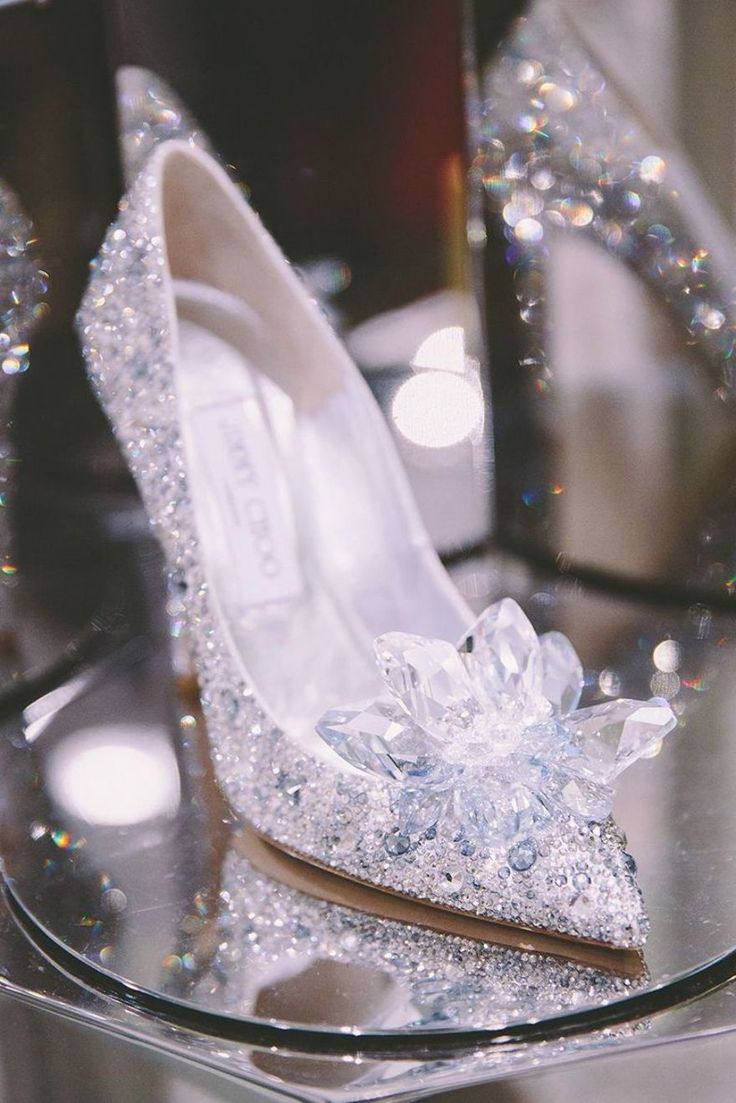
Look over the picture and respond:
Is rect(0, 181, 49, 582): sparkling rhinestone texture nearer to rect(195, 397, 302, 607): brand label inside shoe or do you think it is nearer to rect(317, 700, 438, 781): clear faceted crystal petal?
rect(195, 397, 302, 607): brand label inside shoe

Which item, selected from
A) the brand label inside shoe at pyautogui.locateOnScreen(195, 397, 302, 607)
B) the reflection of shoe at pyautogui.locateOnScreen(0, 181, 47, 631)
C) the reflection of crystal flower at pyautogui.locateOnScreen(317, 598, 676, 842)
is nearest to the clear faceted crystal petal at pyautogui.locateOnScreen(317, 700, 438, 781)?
the reflection of crystal flower at pyautogui.locateOnScreen(317, 598, 676, 842)

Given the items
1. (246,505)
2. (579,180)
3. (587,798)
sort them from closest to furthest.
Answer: (587,798) → (246,505) → (579,180)

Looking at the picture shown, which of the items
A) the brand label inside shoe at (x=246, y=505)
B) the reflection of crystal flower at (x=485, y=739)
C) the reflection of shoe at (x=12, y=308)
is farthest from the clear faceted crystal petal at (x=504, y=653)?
the reflection of shoe at (x=12, y=308)

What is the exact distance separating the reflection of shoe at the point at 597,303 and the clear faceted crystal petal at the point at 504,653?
17.0 inches

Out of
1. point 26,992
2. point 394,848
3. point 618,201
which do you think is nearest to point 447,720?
point 394,848

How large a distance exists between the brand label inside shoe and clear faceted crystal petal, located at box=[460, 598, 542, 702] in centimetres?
24

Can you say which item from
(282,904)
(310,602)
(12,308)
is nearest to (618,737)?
(282,904)

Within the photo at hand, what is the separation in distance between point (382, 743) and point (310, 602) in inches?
10.0

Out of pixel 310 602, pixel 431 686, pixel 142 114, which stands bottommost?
pixel 310 602

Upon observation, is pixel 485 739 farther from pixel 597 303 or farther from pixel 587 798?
pixel 597 303

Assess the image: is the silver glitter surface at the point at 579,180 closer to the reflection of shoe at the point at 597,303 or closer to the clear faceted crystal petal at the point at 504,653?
the reflection of shoe at the point at 597,303

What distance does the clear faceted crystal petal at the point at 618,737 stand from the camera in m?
0.39

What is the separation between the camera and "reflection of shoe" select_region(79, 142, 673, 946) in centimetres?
39

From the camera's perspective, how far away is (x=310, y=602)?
0.65 metres
